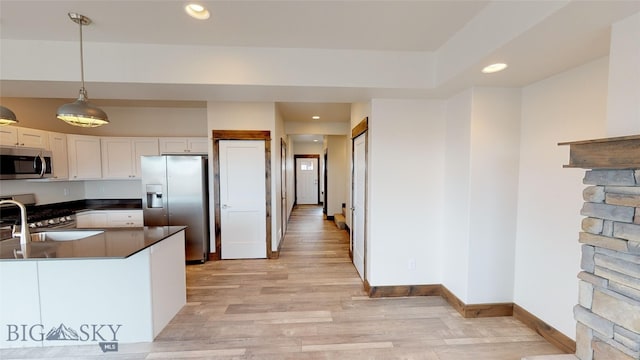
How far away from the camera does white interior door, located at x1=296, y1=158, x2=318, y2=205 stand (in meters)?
11.1

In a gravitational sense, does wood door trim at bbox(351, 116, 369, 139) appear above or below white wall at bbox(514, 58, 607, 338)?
above

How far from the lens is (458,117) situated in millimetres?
2707

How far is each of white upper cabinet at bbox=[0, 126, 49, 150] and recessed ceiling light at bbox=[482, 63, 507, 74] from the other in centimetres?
539

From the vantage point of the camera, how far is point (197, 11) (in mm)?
1832

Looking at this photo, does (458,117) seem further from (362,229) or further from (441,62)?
(362,229)

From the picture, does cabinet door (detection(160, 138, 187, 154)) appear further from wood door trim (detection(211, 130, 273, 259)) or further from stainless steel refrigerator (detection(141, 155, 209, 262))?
wood door trim (detection(211, 130, 273, 259))

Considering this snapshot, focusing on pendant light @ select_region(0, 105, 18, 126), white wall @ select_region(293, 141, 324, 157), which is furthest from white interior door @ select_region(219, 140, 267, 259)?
white wall @ select_region(293, 141, 324, 157)

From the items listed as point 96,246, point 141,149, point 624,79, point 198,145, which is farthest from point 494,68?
point 141,149

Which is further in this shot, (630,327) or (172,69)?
(172,69)

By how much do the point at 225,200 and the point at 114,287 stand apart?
208cm

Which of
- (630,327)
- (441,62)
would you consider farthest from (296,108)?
(630,327)

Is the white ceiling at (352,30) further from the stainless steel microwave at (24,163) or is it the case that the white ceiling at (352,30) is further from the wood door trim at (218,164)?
the wood door trim at (218,164)

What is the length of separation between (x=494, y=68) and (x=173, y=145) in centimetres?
478

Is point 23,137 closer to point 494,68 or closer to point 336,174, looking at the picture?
point 494,68
